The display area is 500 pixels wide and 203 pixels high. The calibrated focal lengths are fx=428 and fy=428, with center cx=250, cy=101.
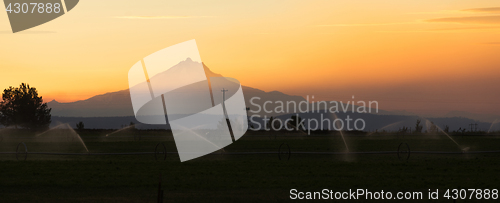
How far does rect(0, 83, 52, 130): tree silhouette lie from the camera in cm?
9681

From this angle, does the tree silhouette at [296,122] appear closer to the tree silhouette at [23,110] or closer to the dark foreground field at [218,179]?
the tree silhouette at [23,110]

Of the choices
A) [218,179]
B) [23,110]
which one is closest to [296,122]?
[23,110]

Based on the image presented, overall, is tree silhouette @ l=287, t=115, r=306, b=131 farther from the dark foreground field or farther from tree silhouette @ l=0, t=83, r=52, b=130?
the dark foreground field

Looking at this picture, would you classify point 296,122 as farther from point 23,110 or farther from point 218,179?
point 218,179

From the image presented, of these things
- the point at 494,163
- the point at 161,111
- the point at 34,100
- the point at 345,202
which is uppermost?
the point at 34,100

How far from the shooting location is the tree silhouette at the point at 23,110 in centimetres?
9681

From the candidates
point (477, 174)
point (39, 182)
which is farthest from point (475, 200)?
point (39, 182)

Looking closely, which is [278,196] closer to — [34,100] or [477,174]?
[477,174]

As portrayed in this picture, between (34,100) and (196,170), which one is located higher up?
(34,100)

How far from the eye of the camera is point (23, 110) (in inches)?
3821

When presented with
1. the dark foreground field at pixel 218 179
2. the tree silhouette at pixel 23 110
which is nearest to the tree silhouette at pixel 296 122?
the tree silhouette at pixel 23 110

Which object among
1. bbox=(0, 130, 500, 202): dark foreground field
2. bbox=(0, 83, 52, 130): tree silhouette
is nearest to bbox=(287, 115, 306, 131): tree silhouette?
bbox=(0, 83, 52, 130): tree silhouette

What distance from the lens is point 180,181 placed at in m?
21.1

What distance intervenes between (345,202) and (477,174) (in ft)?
40.5
